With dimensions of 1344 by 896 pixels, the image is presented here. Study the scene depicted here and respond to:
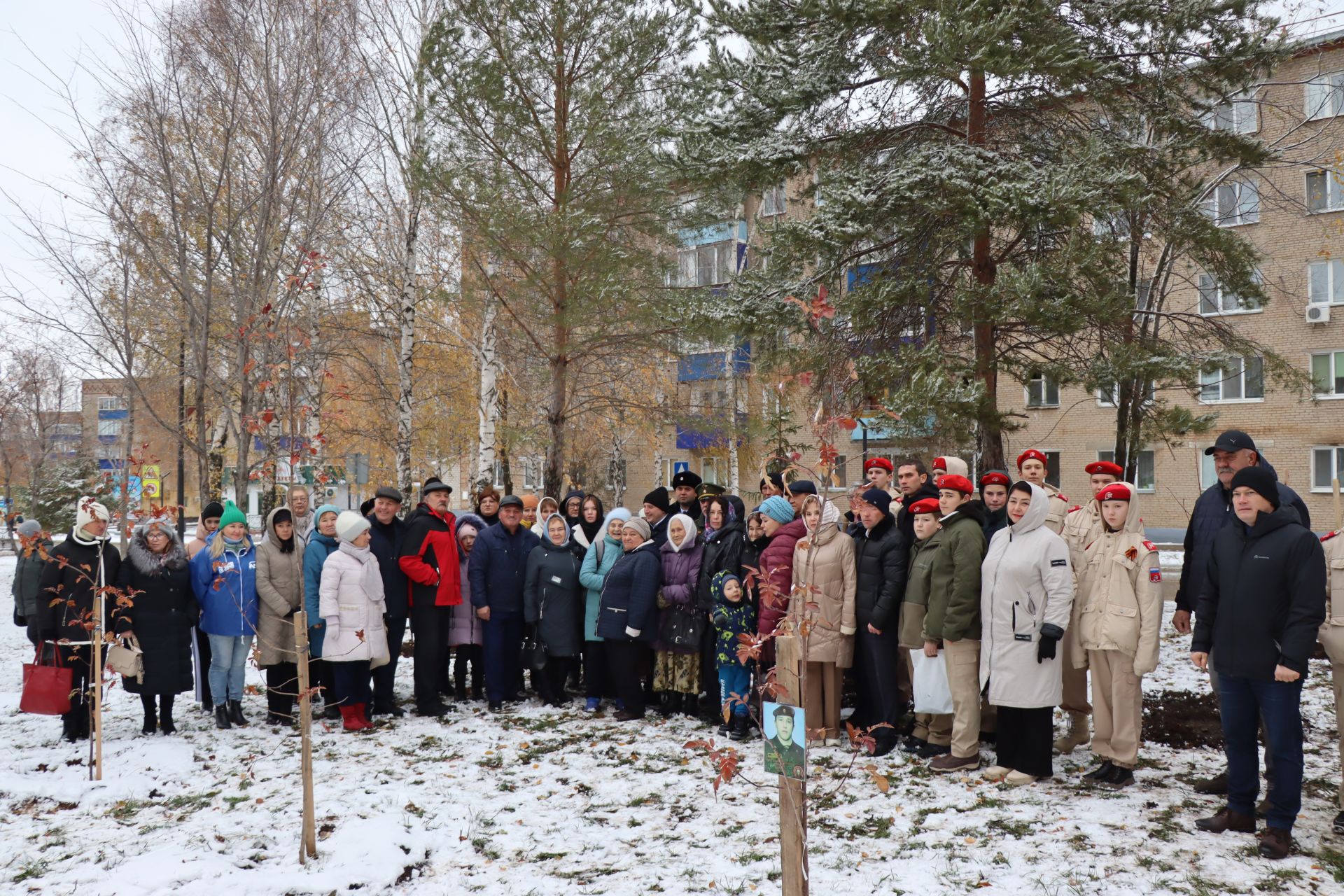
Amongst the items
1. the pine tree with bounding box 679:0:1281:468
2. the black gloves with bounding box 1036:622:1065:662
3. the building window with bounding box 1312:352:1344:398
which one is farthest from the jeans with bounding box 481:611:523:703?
the building window with bounding box 1312:352:1344:398

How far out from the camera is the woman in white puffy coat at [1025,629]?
5547mm

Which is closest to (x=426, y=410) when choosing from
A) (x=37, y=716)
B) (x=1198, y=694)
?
(x=37, y=716)

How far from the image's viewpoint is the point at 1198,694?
8.00 metres

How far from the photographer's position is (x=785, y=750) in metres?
3.32

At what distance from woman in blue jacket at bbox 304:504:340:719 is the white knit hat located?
20 cm

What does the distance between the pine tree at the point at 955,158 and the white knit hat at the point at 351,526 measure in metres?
4.68

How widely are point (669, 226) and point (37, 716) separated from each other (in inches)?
354

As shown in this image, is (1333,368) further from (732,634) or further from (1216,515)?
(732,634)

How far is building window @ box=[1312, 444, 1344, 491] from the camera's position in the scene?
26.3 meters

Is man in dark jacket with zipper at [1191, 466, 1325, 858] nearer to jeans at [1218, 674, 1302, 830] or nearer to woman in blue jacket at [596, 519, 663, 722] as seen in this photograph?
jeans at [1218, 674, 1302, 830]

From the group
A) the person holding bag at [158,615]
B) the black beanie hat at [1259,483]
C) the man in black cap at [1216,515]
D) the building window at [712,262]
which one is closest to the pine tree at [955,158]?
the man in black cap at [1216,515]

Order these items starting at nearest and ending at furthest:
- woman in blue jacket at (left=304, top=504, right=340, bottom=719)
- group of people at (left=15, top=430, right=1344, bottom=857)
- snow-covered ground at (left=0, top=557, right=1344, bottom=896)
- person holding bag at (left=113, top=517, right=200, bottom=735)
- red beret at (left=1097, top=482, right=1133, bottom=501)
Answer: snow-covered ground at (left=0, top=557, right=1344, bottom=896)
group of people at (left=15, top=430, right=1344, bottom=857)
red beret at (left=1097, top=482, right=1133, bottom=501)
person holding bag at (left=113, top=517, right=200, bottom=735)
woman in blue jacket at (left=304, top=504, right=340, bottom=719)

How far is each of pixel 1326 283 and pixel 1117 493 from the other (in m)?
27.3

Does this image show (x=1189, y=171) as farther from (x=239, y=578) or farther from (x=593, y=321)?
(x=239, y=578)
